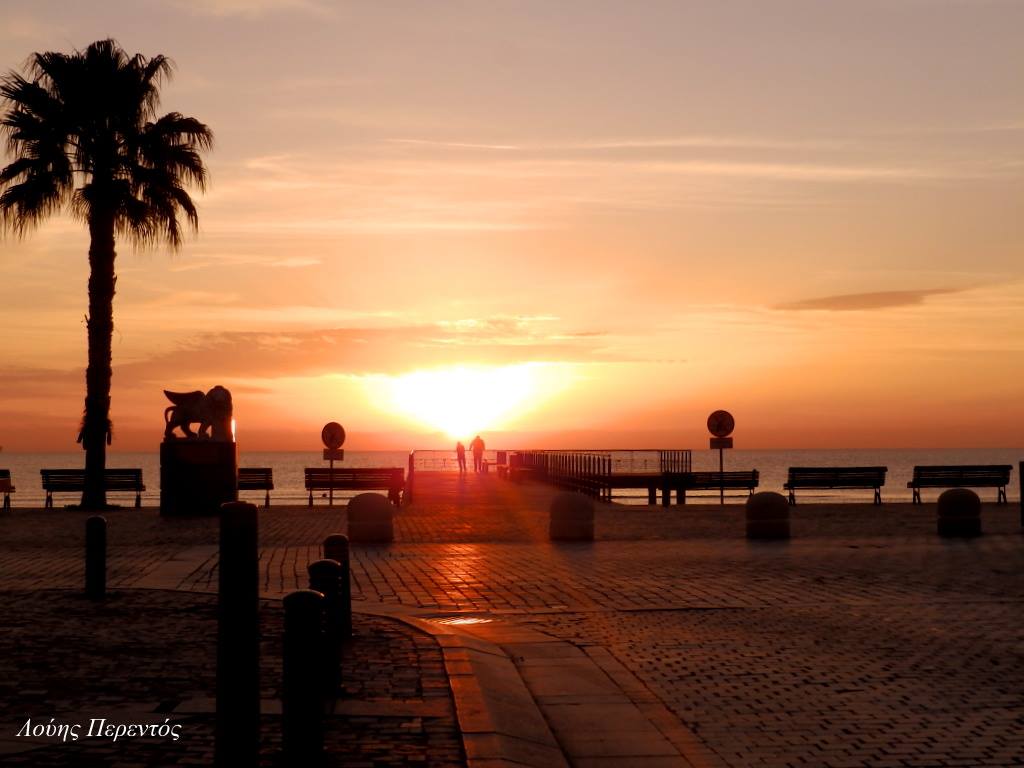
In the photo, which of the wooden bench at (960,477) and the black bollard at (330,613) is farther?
the wooden bench at (960,477)

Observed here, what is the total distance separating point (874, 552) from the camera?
2050 cm

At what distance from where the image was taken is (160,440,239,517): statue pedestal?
30875 mm

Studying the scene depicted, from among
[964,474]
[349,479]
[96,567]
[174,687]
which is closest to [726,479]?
[964,474]

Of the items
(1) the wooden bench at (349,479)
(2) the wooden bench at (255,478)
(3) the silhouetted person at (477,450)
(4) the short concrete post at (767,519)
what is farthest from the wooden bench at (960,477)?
(3) the silhouetted person at (477,450)

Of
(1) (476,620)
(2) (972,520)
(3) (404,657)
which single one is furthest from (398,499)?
(3) (404,657)

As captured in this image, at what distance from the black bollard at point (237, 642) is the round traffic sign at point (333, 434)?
99.5 ft

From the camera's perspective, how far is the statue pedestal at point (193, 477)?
30875 mm

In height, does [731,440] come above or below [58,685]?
above

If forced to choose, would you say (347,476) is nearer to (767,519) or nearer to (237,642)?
(767,519)

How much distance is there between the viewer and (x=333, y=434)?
121 ft

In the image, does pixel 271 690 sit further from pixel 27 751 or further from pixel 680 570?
pixel 680 570

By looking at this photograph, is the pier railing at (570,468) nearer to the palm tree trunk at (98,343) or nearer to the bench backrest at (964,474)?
the bench backrest at (964,474)

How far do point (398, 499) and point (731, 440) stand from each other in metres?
9.39

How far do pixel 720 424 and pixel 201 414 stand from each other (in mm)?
13713
